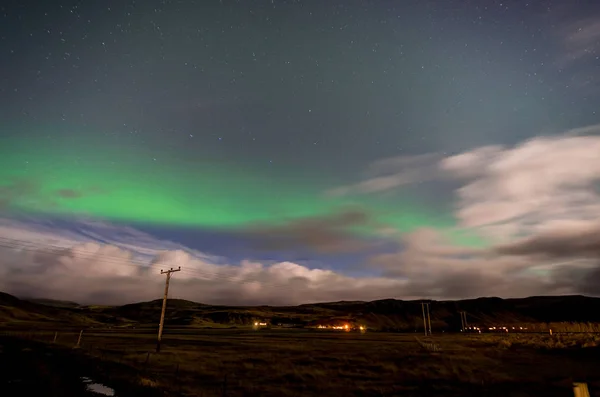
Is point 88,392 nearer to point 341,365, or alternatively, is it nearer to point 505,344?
point 341,365

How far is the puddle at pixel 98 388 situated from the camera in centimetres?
1869

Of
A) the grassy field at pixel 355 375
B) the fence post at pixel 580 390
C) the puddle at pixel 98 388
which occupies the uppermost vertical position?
the fence post at pixel 580 390

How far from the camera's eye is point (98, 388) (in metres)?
19.8

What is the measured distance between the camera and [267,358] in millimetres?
42625

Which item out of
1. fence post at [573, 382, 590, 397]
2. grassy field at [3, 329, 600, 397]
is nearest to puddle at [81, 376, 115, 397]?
grassy field at [3, 329, 600, 397]

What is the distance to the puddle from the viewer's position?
736 inches

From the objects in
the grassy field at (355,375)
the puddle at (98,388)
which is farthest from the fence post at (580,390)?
the puddle at (98,388)

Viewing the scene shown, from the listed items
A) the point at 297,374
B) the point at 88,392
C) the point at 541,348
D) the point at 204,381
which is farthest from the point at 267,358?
the point at 541,348

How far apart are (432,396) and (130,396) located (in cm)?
1671

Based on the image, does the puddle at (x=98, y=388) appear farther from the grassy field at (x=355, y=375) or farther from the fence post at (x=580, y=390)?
the fence post at (x=580, y=390)

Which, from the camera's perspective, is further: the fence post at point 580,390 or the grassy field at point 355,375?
the grassy field at point 355,375

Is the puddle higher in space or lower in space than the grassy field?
higher

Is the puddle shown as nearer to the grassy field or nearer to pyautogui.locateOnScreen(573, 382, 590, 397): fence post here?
the grassy field

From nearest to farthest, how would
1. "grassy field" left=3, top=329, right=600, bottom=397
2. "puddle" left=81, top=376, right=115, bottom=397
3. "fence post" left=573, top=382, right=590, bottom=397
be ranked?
"fence post" left=573, top=382, right=590, bottom=397 → "puddle" left=81, top=376, right=115, bottom=397 → "grassy field" left=3, top=329, right=600, bottom=397
